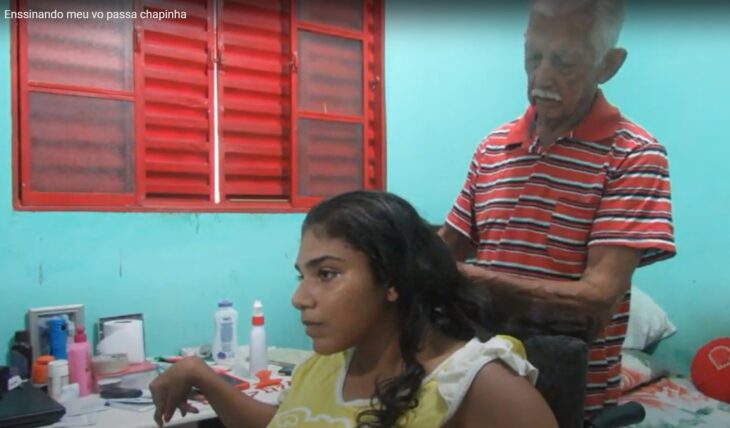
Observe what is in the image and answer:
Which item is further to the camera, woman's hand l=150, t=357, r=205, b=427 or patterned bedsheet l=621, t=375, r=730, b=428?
patterned bedsheet l=621, t=375, r=730, b=428

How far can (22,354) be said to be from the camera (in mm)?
1964

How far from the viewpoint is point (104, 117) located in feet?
7.16

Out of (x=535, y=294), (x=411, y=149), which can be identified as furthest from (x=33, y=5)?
(x=535, y=294)

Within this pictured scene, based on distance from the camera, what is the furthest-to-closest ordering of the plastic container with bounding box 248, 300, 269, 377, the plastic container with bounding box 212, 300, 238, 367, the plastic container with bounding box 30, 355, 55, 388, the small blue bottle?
the plastic container with bounding box 212, 300, 238, 367 < the plastic container with bounding box 248, 300, 269, 377 < the small blue bottle < the plastic container with bounding box 30, 355, 55, 388

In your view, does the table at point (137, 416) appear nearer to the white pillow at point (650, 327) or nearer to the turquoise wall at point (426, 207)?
the turquoise wall at point (426, 207)

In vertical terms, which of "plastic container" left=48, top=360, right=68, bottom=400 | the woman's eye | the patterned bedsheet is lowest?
the patterned bedsheet

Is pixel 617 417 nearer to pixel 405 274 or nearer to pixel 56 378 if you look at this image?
pixel 405 274

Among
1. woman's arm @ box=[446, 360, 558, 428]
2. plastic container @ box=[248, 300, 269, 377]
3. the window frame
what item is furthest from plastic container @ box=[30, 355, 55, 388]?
woman's arm @ box=[446, 360, 558, 428]

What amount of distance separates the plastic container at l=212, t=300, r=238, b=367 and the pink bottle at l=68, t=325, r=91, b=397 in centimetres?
44

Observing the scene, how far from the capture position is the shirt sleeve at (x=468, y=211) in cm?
142

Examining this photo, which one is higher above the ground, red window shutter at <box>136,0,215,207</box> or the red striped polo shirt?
red window shutter at <box>136,0,215,207</box>

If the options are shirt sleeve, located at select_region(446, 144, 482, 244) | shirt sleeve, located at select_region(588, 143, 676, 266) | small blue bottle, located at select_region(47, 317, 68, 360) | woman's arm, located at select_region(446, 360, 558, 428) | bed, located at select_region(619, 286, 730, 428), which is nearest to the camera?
woman's arm, located at select_region(446, 360, 558, 428)

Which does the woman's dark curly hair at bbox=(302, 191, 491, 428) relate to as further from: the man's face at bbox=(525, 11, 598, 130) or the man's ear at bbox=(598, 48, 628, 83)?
the man's ear at bbox=(598, 48, 628, 83)

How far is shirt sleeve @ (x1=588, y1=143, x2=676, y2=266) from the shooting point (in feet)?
3.77
